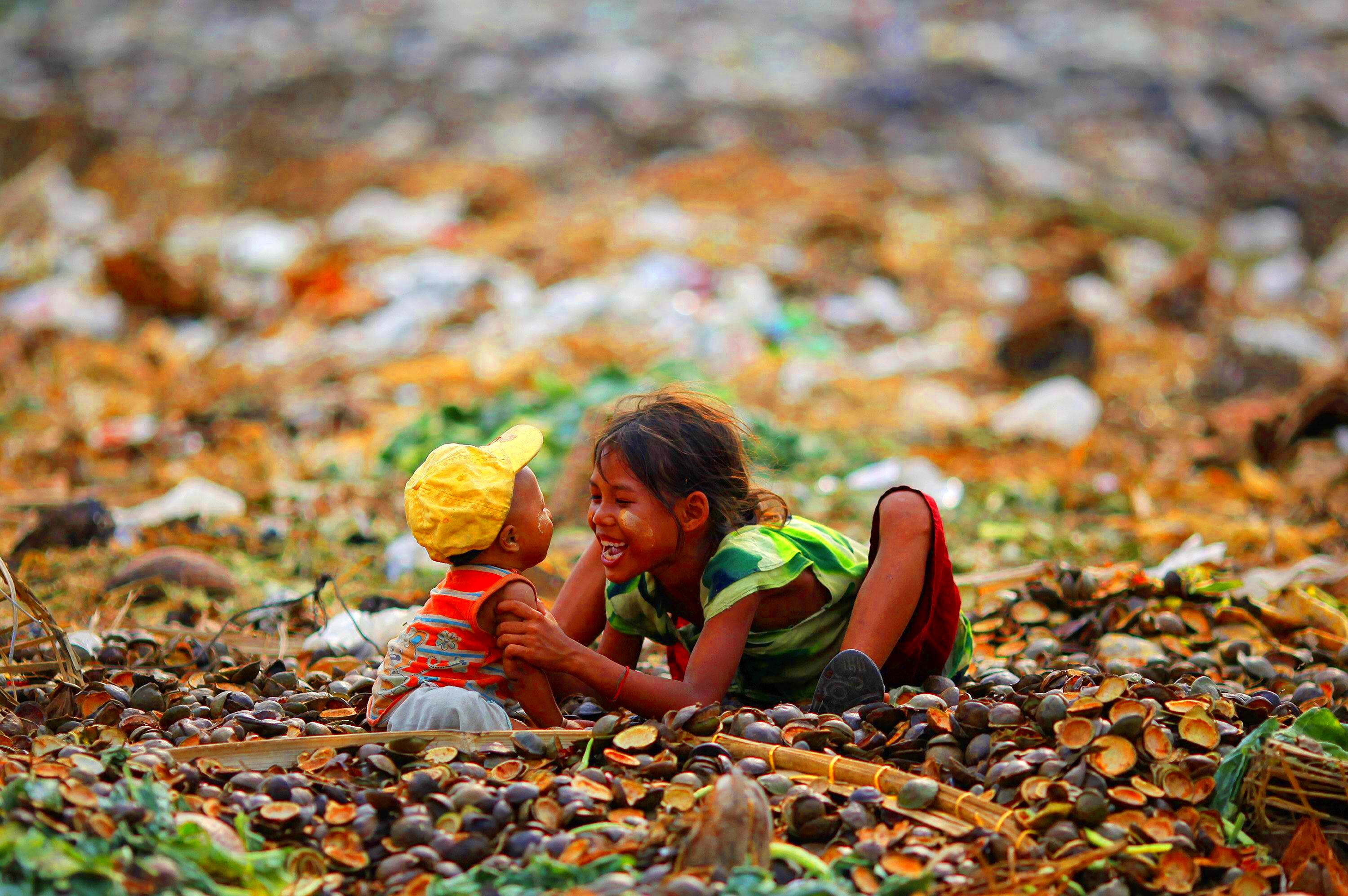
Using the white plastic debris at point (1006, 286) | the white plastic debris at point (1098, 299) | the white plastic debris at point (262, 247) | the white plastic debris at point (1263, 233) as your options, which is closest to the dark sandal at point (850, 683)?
the white plastic debris at point (1098, 299)

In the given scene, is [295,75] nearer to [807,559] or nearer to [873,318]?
[873,318]

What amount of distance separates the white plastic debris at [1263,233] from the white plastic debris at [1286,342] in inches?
160

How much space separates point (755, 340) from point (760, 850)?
6405 millimetres

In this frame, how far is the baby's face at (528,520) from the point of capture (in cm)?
223

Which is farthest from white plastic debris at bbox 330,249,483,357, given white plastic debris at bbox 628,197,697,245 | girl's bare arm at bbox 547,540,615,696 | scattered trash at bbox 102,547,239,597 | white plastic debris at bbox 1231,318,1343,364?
girl's bare arm at bbox 547,540,615,696

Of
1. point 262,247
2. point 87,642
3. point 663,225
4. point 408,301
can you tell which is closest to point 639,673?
point 87,642

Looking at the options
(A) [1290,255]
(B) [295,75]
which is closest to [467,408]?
(A) [1290,255]

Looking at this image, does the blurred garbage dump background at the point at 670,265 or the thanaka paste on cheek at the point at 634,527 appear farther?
the blurred garbage dump background at the point at 670,265

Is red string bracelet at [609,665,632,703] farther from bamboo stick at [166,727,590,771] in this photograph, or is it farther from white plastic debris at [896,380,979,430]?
white plastic debris at [896,380,979,430]

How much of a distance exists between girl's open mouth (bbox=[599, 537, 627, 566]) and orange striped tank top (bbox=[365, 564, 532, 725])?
0.19m

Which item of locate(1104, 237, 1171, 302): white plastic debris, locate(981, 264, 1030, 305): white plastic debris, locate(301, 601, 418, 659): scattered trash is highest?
locate(301, 601, 418, 659): scattered trash

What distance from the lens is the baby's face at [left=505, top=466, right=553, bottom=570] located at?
223 cm

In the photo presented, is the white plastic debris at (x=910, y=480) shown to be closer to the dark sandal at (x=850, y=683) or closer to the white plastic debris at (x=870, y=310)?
the dark sandal at (x=850, y=683)

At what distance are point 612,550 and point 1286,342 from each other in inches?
278
